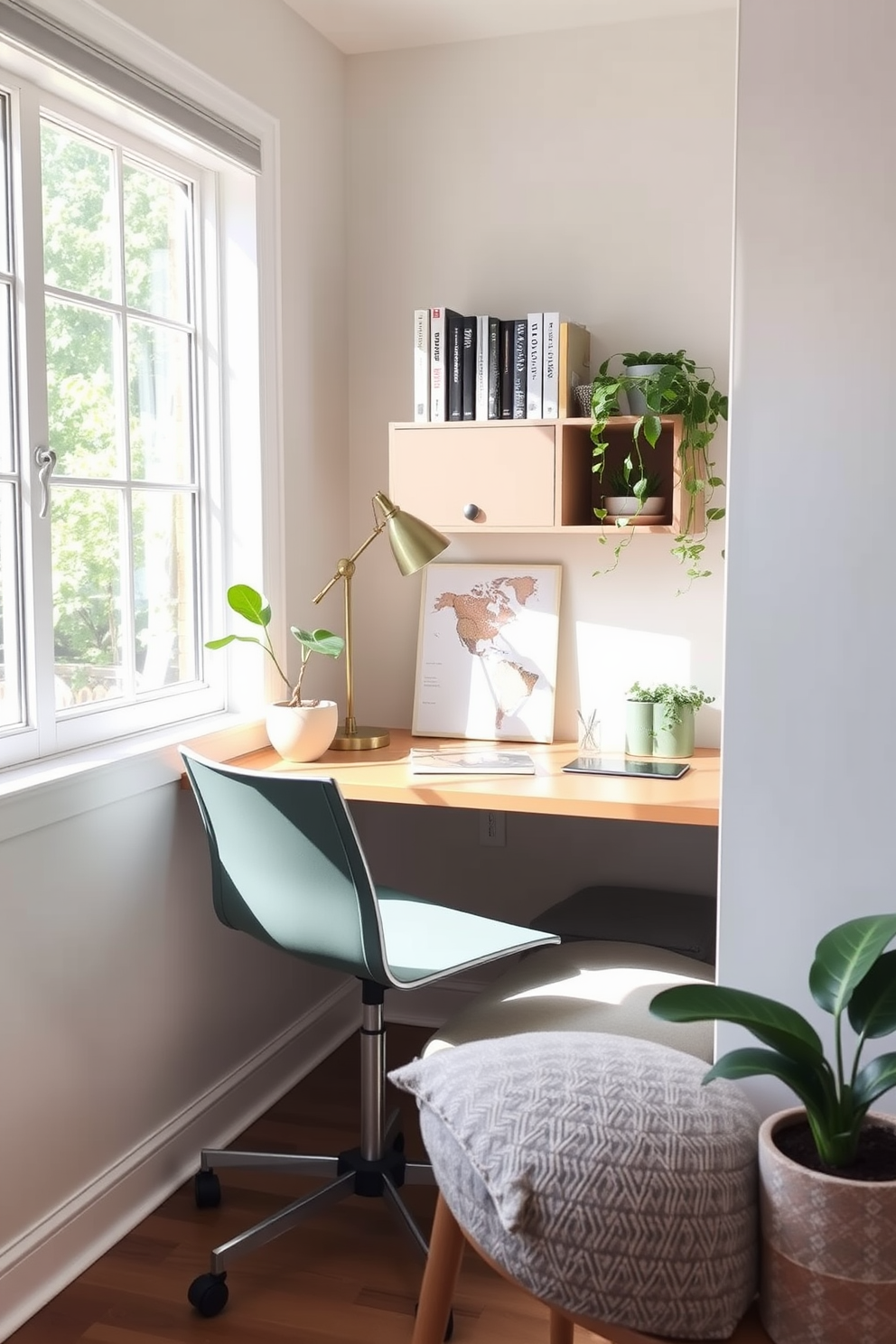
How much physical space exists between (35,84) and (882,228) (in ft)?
4.97

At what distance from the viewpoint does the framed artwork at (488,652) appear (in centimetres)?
295

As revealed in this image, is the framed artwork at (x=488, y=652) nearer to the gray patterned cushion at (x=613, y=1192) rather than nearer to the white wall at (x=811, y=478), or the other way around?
the white wall at (x=811, y=478)

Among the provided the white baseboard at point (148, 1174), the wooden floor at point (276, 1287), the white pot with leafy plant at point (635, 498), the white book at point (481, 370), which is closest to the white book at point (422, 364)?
the white book at point (481, 370)

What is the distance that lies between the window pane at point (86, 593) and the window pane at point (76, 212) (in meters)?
0.39

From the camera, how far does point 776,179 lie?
1271 millimetres

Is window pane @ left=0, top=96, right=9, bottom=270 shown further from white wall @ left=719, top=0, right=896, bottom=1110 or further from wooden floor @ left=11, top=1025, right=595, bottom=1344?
wooden floor @ left=11, top=1025, right=595, bottom=1344

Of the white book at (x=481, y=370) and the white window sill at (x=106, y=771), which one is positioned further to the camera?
the white book at (x=481, y=370)

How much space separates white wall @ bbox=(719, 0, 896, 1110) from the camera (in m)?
1.25

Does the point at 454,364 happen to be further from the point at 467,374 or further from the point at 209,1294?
the point at 209,1294

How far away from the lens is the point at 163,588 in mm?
2562

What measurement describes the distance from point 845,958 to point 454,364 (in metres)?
1.94

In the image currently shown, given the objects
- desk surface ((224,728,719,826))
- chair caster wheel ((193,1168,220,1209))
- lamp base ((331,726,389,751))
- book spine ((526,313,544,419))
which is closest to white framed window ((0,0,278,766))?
lamp base ((331,726,389,751))

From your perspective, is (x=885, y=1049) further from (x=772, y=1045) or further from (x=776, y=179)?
(x=776, y=179)

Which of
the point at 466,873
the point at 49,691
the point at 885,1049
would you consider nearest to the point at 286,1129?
the point at 466,873
